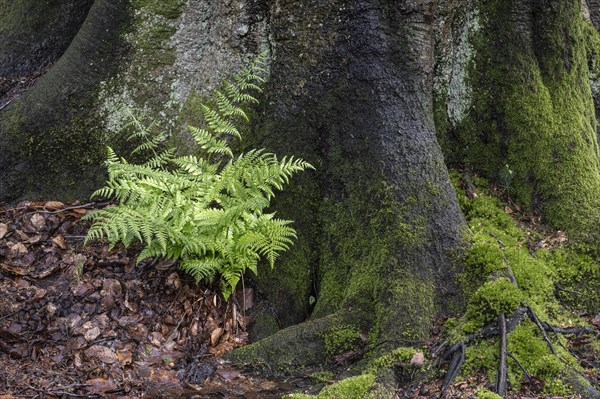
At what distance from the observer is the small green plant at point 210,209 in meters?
4.98

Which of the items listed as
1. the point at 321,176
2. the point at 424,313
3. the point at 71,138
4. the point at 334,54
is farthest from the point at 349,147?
the point at 71,138

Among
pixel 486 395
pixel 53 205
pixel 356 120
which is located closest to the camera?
pixel 486 395

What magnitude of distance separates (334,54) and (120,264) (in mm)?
2630

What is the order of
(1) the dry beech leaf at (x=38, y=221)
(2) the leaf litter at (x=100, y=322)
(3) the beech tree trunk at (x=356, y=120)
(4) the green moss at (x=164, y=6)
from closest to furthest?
(2) the leaf litter at (x=100, y=322), (3) the beech tree trunk at (x=356, y=120), (1) the dry beech leaf at (x=38, y=221), (4) the green moss at (x=164, y=6)

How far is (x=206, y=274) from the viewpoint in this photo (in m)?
5.19

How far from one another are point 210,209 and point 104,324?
1.25m

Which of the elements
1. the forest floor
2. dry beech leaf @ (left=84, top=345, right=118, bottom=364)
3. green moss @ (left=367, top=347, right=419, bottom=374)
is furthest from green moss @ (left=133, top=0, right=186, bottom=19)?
green moss @ (left=367, top=347, right=419, bottom=374)

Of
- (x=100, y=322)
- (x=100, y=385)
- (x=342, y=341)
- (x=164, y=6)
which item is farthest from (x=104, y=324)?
(x=164, y=6)

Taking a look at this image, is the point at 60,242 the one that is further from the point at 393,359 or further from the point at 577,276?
the point at 577,276

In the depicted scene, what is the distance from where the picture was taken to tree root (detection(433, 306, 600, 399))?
3803 mm

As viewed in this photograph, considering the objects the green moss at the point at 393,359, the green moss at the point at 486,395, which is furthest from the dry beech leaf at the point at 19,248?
the green moss at the point at 486,395

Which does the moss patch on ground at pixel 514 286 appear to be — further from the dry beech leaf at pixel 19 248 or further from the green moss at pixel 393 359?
the dry beech leaf at pixel 19 248

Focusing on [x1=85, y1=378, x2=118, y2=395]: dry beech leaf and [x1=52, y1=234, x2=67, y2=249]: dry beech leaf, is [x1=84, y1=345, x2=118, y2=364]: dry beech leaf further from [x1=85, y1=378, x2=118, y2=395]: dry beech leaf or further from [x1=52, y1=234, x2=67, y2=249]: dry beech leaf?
[x1=52, y1=234, x2=67, y2=249]: dry beech leaf

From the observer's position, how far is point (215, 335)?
5.15 m
